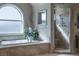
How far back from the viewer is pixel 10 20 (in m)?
2.55

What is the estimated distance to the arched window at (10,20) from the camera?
2523 millimetres

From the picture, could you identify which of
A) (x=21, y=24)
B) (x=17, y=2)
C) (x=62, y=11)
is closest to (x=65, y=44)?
(x=62, y=11)

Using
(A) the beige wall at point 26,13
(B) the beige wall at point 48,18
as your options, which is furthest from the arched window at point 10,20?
(B) the beige wall at point 48,18

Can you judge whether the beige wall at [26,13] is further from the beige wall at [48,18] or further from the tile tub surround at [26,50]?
the tile tub surround at [26,50]

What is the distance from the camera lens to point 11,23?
2.57m

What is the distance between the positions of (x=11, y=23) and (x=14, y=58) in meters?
0.52

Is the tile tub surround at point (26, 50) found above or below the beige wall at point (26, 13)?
below

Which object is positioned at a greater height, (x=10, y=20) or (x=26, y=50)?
(x=10, y=20)

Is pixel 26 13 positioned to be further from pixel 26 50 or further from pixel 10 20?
pixel 26 50

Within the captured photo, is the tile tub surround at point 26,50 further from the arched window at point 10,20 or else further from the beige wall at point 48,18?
the arched window at point 10,20

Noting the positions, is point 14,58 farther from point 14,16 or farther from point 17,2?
point 17,2

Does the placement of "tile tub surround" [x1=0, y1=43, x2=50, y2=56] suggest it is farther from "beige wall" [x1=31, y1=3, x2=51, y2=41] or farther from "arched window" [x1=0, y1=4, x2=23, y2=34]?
"arched window" [x1=0, y1=4, x2=23, y2=34]

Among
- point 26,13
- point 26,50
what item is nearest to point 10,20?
point 26,13

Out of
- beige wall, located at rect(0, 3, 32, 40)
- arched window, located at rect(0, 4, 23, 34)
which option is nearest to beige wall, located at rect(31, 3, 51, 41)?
beige wall, located at rect(0, 3, 32, 40)
